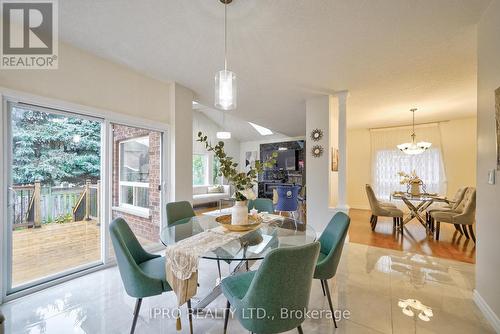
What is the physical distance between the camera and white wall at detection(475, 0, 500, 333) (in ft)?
5.45

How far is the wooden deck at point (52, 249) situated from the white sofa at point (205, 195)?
3.79 metres

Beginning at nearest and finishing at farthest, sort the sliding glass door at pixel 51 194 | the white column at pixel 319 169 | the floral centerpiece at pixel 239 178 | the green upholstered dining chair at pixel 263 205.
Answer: the floral centerpiece at pixel 239 178 < the sliding glass door at pixel 51 194 < the green upholstered dining chair at pixel 263 205 < the white column at pixel 319 169

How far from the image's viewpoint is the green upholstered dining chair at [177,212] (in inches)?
96.0

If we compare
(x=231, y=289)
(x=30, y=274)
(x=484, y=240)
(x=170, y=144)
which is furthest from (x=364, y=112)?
(x=30, y=274)

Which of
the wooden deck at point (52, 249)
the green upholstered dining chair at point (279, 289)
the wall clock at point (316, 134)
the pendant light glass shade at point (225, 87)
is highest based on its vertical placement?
the pendant light glass shade at point (225, 87)

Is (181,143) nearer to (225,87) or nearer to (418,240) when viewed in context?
(225,87)

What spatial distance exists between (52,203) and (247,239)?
2.38m

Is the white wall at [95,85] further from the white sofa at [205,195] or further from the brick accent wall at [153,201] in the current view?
the white sofa at [205,195]

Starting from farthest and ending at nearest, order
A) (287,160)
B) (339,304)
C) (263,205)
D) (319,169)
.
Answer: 1. (287,160)
2. (319,169)
3. (263,205)
4. (339,304)

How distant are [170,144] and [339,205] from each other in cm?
301

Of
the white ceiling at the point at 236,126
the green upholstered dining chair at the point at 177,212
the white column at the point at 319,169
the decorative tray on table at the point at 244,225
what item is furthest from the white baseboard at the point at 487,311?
the white ceiling at the point at 236,126

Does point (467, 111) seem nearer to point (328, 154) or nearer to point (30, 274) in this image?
point (328, 154)

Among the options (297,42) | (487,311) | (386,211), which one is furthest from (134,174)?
(386,211)

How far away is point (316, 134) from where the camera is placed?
12.1 ft
